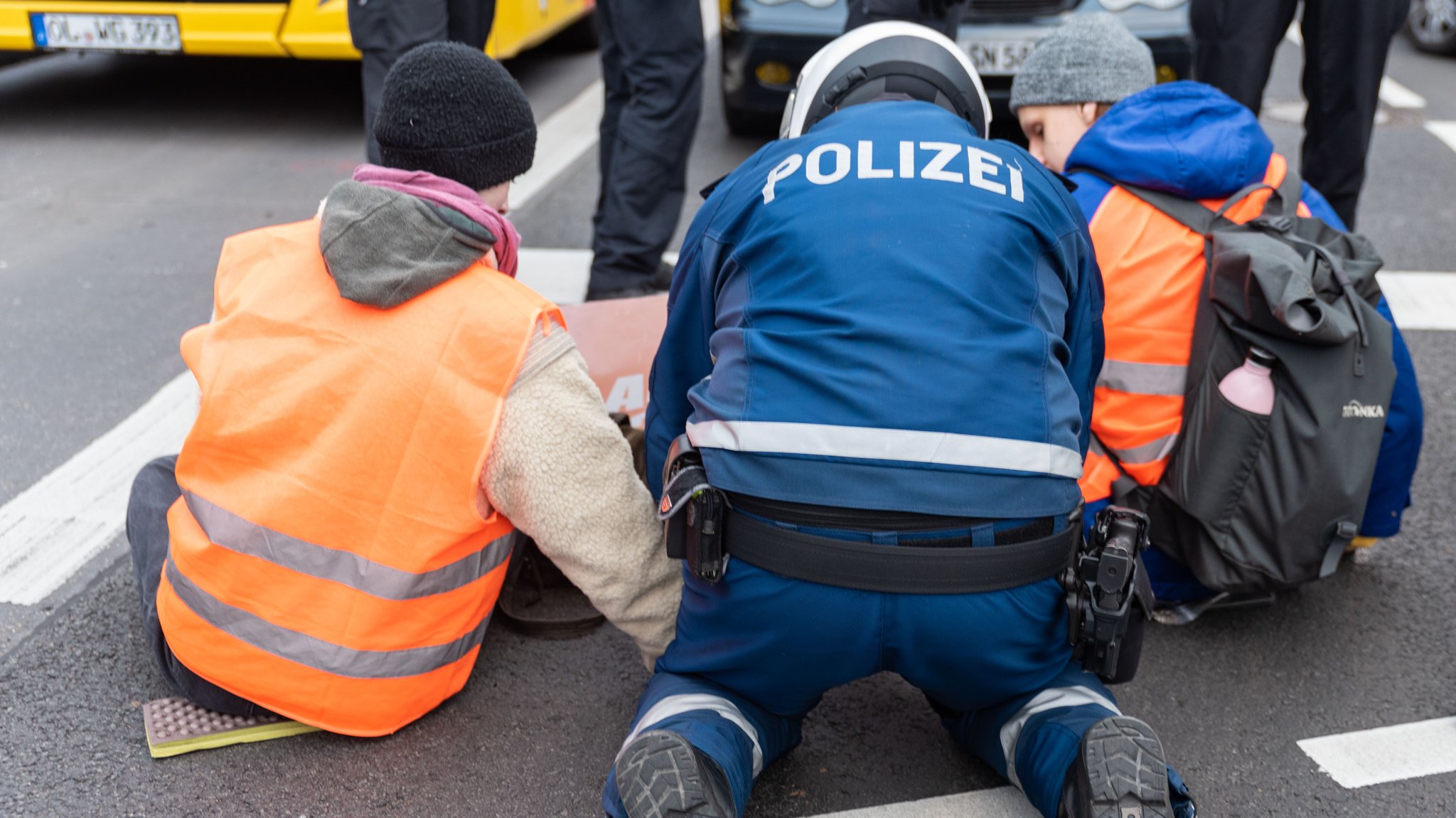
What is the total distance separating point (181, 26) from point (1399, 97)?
22.2 feet

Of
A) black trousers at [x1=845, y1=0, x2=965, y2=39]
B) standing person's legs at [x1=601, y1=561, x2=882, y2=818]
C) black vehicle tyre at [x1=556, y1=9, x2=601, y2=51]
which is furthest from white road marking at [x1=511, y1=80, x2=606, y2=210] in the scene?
standing person's legs at [x1=601, y1=561, x2=882, y2=818]

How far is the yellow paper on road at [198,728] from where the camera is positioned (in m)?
2.13

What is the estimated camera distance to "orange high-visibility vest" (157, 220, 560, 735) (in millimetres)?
1945

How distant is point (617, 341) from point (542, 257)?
5.82ft

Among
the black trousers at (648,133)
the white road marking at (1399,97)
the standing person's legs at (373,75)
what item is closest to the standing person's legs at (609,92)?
the black trousers at (648,133)

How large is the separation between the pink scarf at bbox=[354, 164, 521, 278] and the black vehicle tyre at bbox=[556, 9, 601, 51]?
6.24 meters

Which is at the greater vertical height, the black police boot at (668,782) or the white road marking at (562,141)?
the black police boot at (668,782)

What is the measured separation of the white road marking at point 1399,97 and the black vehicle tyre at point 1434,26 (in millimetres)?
1051

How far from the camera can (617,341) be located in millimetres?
2906

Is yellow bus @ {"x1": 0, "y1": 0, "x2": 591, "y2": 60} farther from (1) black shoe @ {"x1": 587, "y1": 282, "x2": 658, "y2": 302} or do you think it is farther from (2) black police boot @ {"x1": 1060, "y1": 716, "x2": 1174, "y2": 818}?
(2) black police boot @ {"x1": 1060, "y1": 716, "x2": 1174, "y2": 818}

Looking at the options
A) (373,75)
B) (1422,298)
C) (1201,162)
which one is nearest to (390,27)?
(373,75)

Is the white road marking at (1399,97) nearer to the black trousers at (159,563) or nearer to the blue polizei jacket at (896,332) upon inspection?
the blue polizei jacket at (896,332)

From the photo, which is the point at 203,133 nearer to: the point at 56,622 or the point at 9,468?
the point at 9,468

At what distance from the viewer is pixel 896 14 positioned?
151 inches
